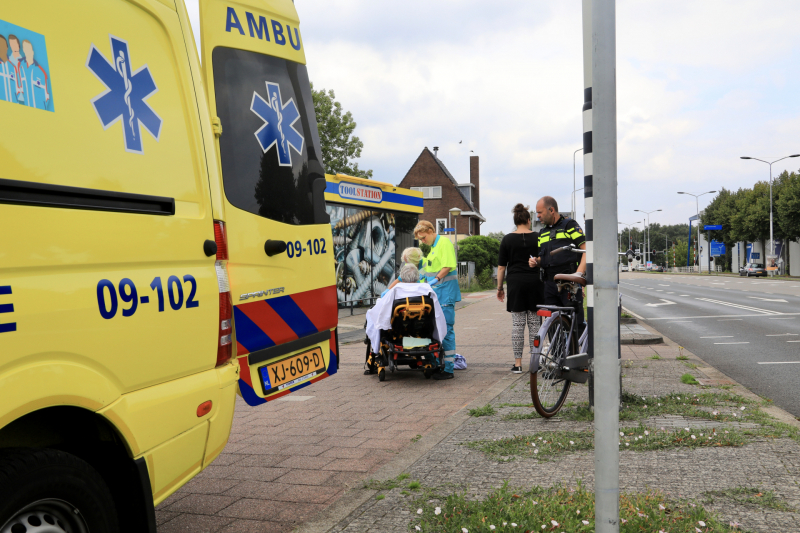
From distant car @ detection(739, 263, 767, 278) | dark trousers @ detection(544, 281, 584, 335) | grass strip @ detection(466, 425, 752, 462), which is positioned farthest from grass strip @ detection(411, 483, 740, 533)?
distant car @ detection(739, 263, 767, 278)

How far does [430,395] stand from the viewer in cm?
677

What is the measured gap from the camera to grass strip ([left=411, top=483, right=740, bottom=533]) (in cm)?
287

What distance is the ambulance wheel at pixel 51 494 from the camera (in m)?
1.83

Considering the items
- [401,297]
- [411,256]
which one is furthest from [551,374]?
[411,256]

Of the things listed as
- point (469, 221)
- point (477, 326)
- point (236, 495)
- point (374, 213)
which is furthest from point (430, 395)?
point (469, 221)

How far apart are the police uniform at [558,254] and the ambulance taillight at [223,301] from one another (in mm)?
4088

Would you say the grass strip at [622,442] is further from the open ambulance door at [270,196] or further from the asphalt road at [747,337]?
the asphalt road at [747,337]

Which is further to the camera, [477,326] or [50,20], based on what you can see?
[477,326]

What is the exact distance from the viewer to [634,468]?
3852 millimetres

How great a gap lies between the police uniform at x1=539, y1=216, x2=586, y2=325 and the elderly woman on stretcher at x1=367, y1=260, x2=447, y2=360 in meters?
1.31

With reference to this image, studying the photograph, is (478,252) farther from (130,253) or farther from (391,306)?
(130,253)

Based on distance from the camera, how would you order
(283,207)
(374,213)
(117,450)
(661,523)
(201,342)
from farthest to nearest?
1. (374,213)
2. (283,207)
3. (661,523)
4. (201,342)
5. (117,450)

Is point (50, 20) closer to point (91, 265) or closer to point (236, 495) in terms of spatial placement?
point (91, 265)

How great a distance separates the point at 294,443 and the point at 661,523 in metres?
2.88
